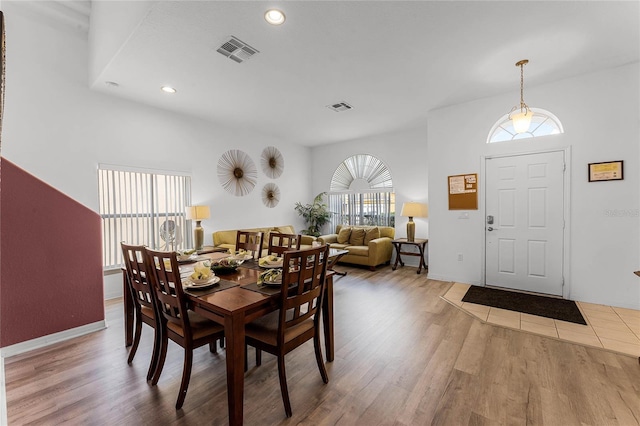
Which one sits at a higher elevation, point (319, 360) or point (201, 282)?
point (201, 282)

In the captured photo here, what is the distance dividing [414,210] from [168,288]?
14.7 feet

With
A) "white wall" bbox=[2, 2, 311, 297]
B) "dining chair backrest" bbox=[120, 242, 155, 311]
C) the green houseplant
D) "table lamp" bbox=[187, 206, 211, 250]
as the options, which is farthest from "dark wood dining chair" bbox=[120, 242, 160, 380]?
the green houseplant

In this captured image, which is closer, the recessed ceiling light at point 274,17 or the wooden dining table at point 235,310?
the wooden dining table at point 235,310

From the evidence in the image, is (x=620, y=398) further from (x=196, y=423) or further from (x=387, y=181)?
(x=387, y=181)

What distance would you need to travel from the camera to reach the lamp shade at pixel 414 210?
5379 millimetres

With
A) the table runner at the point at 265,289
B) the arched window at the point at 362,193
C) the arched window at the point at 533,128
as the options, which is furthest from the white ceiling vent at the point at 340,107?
the table runner at the point at 265,289

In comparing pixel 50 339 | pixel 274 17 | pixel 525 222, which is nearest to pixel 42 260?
pixel 50 339

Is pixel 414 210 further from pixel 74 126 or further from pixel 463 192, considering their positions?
pixel 74 126

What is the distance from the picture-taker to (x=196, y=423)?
69.9 inches

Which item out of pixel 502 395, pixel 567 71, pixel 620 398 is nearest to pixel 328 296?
pixel 502 395

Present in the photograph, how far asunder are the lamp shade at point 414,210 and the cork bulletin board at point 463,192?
862 mm

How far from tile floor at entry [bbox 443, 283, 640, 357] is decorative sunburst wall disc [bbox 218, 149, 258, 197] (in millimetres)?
4111

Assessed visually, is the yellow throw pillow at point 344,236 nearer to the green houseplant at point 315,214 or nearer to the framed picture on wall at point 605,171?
the green houseplant at point 315,214

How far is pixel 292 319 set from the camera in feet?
6.53
